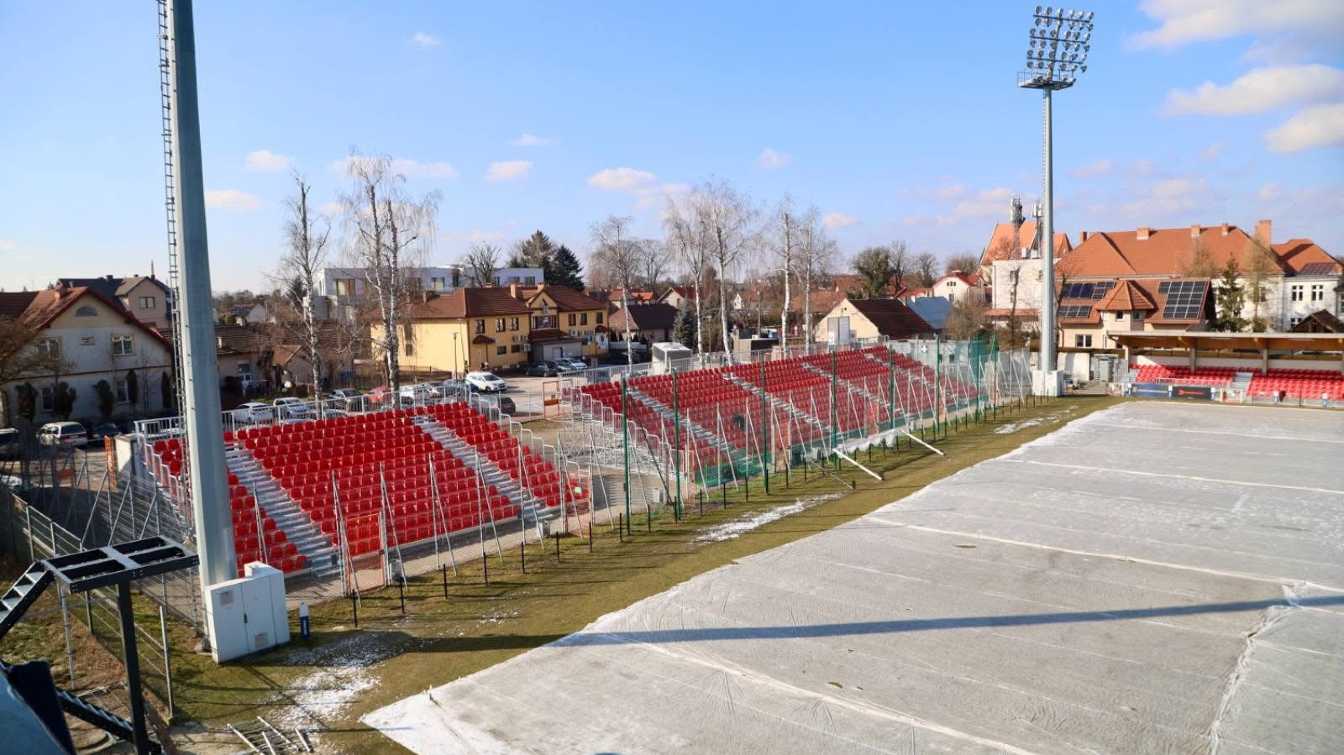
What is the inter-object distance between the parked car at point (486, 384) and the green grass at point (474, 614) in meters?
25.9

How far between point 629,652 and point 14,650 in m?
9.72

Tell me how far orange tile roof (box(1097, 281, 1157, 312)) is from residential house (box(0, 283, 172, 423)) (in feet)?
182

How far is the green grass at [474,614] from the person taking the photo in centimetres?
1152

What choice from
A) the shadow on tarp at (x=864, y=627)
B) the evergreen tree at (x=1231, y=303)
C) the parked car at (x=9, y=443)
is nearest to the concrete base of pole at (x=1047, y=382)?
the evergreen tree at (x=1231, y=303)

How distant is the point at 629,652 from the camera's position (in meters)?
12.7

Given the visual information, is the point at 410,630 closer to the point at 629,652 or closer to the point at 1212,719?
the point at 629,652

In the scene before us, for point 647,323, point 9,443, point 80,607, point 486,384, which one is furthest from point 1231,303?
point 9,443

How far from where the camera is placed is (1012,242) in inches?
3228

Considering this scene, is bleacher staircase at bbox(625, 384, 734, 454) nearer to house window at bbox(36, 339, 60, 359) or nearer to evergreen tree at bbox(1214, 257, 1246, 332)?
house window at bbox(36, 339, 60, 359)

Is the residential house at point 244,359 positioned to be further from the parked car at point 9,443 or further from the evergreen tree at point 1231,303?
the evergreen tree at point 1231,303

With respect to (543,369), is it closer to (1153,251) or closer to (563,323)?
(563,323)

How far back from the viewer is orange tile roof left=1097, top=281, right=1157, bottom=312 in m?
54.6

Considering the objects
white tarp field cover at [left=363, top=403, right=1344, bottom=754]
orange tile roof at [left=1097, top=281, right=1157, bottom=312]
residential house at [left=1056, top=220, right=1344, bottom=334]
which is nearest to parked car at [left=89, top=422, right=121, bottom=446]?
white tarp field cover at [left=363, top=403, right=1344, bottom=754]

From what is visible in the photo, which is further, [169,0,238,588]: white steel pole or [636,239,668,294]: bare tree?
[636,239,668,294]: bare tree
